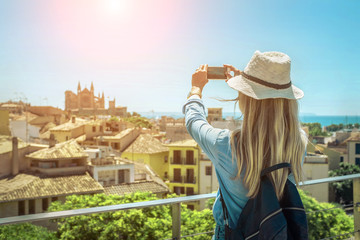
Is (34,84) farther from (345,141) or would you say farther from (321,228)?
(321,228)

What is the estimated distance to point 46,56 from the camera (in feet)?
253

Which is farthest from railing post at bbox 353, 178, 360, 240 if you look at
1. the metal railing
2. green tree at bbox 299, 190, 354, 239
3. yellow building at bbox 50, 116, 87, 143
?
yellow building at bbox 50, 116, 87, 143

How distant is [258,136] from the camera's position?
32.2 inches

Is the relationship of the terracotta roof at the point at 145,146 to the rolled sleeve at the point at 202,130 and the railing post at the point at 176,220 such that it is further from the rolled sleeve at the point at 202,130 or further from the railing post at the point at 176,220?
the rolled sleeve at the point at 202,130

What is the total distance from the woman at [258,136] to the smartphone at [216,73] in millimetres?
241

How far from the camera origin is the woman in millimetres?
821

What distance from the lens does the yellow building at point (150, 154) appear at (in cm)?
2467

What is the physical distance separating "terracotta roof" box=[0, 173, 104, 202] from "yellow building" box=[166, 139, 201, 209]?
5.91 m

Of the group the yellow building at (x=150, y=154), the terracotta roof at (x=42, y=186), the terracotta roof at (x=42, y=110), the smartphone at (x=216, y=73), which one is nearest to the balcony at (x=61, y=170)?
the terracotta roof at (x=42, y=186)

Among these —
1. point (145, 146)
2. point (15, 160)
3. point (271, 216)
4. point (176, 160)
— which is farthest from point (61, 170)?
point (271, 216)

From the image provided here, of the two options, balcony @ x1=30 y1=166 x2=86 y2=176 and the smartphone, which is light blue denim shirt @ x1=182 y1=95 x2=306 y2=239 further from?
balcony @ x1=30 y1=166 x2=86 y2=176

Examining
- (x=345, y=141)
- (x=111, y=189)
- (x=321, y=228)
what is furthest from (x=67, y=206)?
(x=345, y=141)

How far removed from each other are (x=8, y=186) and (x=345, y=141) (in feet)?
82.6

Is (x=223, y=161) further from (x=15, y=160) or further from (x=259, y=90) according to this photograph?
(x=15, y=160)
